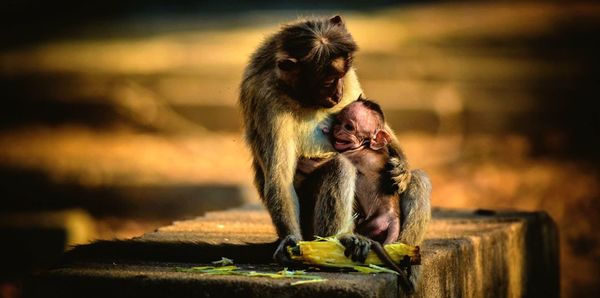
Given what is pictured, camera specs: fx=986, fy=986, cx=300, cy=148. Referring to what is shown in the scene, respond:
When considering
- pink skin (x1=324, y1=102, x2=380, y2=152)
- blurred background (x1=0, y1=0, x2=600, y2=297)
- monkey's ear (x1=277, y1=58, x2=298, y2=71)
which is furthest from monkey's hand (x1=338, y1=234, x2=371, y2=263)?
blurred background (x1=0, y1=0, x2=600, y2=297)

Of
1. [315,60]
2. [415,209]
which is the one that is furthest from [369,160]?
[315,60]

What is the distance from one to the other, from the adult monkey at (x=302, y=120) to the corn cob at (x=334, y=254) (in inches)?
8.5

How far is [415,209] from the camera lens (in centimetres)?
574

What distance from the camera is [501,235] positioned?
6.96m

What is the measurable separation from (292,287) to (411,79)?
8140 millimetres

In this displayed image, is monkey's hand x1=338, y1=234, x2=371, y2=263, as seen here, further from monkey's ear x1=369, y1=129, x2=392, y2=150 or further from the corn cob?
monkey's ear x1=369, y1=129, x2=392, y2=150

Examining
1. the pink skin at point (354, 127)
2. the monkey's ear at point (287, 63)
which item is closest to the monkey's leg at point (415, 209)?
the pink skin at point (354, 127)

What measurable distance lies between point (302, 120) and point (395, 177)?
0.68 m

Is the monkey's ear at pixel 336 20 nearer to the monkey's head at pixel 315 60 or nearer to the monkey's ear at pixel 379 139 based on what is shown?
the monkey's head at pixel 315 60

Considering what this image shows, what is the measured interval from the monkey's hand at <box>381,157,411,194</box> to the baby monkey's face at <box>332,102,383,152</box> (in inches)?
8.7

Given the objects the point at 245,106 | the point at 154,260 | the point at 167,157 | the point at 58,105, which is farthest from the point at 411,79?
the point at 154,260

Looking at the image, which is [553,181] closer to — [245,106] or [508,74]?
[508,74]

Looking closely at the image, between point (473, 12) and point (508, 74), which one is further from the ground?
point (473, 12)

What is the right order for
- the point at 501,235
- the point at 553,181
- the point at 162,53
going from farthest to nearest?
the point at 162,53 < the point at 553,181 < the point at 501,235
